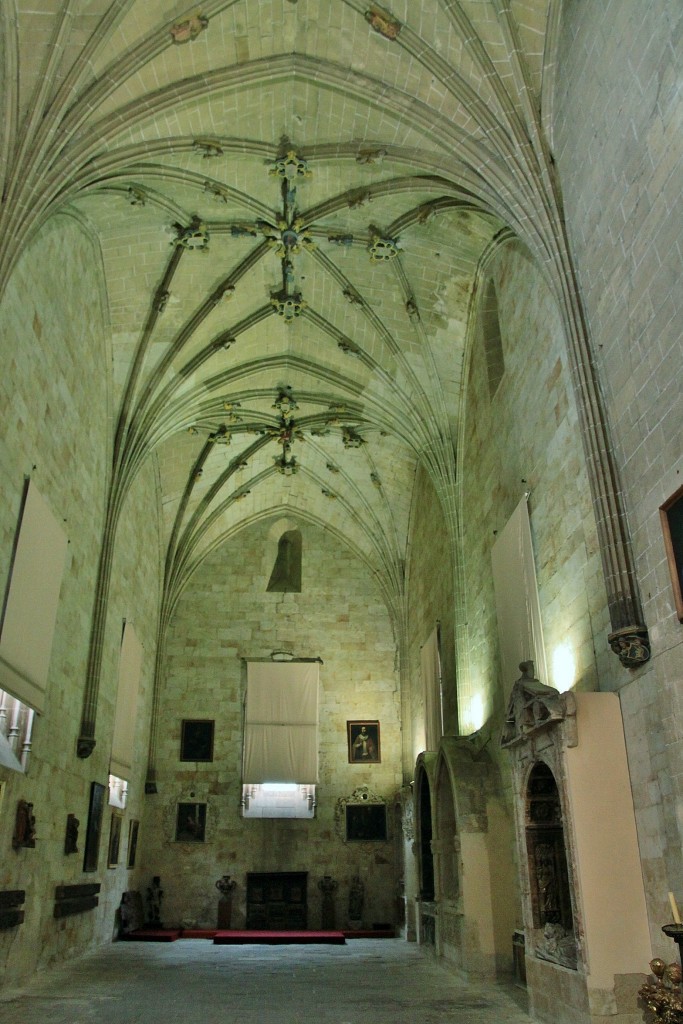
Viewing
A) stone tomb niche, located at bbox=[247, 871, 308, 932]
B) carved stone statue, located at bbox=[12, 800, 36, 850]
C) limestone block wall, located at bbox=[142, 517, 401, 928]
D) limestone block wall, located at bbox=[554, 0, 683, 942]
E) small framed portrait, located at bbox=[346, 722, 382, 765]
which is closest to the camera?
limestone block wall, located at bbox=[554, 0, 683, 942]

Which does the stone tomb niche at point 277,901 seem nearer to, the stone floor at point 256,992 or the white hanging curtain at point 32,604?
the stone floor at point 256,992

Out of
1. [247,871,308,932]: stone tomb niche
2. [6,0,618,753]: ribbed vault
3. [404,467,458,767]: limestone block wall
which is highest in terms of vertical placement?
[6,0,618,753]: ribbed vault

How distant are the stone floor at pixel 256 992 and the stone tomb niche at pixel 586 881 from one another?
83 centimetres

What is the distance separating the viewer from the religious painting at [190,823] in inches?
750

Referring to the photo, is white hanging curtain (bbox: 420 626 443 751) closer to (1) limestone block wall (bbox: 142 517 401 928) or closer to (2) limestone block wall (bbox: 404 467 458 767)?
(2) limestone block wall (bbox: 404 467 458 767)

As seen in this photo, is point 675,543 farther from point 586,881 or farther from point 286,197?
point 286,197

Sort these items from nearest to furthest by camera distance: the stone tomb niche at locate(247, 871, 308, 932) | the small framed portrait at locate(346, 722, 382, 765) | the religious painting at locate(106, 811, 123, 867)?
1. the religious painting at locate(106, 811, 123, 867)
2. the stone tomb niche at locate(247, 871, 308, 932)
3. the small framed portrait at locate(346, 722, 382, 765)

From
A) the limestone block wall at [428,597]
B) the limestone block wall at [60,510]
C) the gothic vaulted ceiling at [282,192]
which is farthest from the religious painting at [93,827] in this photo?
the limestone block wall at [428,597]

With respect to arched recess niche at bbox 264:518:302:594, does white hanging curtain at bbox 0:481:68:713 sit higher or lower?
lower

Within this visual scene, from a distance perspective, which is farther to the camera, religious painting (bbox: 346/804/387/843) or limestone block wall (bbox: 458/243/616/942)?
religious painting (bbox: 346/804/387/843)

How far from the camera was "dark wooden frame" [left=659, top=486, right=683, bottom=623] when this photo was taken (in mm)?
6246

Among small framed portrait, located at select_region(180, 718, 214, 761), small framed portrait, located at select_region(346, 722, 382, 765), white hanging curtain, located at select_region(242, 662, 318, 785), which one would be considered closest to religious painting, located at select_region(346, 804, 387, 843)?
small framed portrait, located at select_region(346, 722, 382, 765)

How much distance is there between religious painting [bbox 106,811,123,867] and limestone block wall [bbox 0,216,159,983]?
23 cm

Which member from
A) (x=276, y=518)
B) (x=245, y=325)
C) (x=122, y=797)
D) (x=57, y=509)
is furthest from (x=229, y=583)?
(x=57, y=509)
